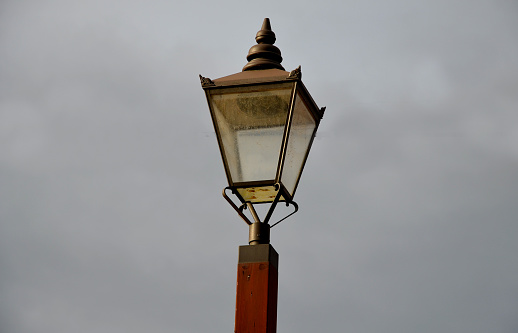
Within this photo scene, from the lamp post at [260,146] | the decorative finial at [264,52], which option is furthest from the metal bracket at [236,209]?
the decorative finial at [264,52]

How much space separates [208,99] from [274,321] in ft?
4.79

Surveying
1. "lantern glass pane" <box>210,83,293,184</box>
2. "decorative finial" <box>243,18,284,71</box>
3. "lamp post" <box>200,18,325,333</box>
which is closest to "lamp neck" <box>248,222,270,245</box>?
"lamp post" <box>200,18,325,333</box>

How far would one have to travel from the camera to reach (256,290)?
19.9ft

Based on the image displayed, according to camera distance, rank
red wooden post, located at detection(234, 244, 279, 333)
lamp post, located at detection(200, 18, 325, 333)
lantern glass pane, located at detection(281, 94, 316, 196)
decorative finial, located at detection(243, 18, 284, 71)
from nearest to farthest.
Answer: red wooden post, located at detection(234, 244, 279, 333) → lamp post, located at detection(200, 18, 325, 333) → lantern glass pane, located at detection(281, 94, 316, 196) → decorative finial, located at detection(243, 18, 284, 71)

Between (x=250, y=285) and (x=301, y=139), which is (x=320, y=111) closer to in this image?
(x=301, y=139)

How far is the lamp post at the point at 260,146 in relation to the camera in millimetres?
6148

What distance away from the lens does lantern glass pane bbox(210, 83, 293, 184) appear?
627 cm

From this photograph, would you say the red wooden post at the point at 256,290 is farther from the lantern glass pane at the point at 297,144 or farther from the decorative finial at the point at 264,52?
the decorative finial at the point at 264,52

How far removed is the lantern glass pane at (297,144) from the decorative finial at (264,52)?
460 mm

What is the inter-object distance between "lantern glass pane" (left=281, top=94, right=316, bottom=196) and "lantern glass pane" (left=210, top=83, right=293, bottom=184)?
72 millimetres

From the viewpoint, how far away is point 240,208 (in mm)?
6363

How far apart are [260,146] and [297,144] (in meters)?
0.26

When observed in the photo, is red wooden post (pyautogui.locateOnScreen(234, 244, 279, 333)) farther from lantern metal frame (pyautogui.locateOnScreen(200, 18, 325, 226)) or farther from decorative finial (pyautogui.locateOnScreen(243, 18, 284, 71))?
decorative finial (pyautogui.locateOnScreen(243, 18, 284, 71))

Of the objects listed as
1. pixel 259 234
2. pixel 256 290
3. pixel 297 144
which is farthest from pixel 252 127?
pixel 256 290
